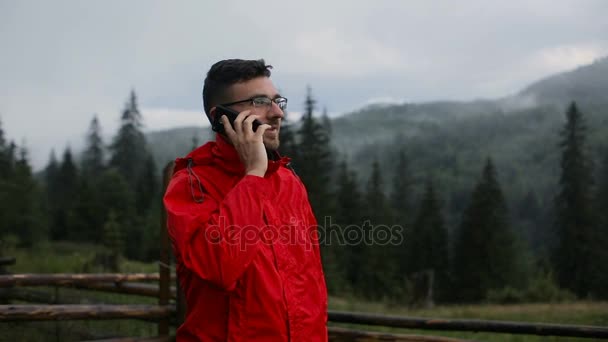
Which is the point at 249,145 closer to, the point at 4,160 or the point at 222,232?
the point at 222,232

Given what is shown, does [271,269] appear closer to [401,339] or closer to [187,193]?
[187,193]

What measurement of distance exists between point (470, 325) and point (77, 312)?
3409 mm

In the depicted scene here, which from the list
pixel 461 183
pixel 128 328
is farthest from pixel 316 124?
pixel 461 183

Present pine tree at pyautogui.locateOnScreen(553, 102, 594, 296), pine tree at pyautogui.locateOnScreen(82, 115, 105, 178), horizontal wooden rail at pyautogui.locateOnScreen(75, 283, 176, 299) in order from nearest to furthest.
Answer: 1. horizontal wooden rail at pyautogui.locateOnScreen(75, 283, 176, 299)
2. pine tree at pyautogui.locateOnScreen(553, 102, 594, 296)
3. pine tree at pyautogui.locateOnScreen(82, 115, 105, 178)

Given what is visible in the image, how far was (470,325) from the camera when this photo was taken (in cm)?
475

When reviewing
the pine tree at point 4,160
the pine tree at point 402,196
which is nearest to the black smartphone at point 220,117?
the pine tree at point 4,160

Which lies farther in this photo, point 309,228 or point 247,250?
point 309,228

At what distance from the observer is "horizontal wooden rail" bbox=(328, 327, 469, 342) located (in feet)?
15.5

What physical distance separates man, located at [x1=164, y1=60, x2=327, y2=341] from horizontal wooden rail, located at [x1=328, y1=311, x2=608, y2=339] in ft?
8.86

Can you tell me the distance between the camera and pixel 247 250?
6.49 feet

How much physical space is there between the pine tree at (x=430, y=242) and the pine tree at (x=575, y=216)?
10815mm

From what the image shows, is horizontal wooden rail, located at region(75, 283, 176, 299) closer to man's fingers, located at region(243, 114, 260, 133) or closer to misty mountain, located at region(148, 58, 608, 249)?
man's fingers, located at region(243, 114, 260, 133)

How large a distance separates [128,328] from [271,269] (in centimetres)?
485

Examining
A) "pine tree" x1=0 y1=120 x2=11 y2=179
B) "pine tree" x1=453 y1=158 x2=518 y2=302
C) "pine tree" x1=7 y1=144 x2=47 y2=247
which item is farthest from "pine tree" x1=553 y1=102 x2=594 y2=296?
"pine tree" x1=0 y1=120 x2=11 y2=179
